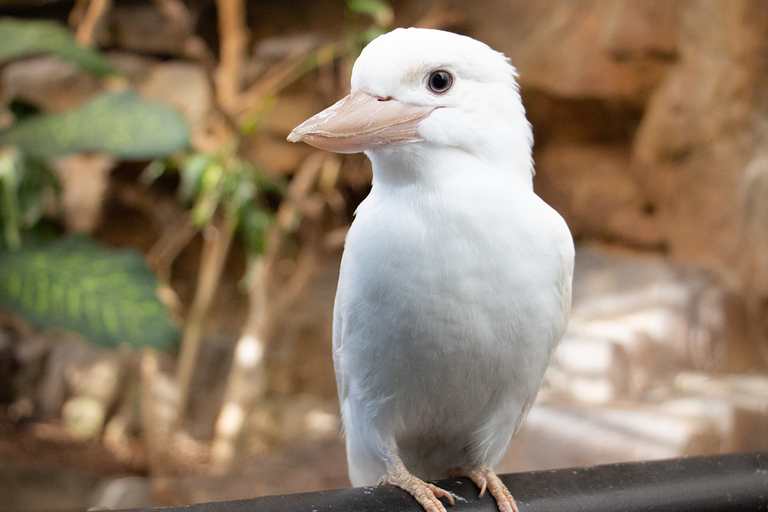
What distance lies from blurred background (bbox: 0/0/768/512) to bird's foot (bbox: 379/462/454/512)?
1.13m

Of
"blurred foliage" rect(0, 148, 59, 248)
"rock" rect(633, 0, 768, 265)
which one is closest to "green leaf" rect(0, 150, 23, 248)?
"blurred foliage" rect(0, 148, 59, 248)

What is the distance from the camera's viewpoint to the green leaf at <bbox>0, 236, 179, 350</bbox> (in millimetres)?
1893

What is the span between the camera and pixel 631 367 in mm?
3207

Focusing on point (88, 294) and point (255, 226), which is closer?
point (88, 294)

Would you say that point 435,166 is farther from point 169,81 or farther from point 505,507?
point 169,81

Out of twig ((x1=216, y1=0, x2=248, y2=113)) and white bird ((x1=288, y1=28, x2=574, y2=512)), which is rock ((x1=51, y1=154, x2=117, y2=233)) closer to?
twig ((x1=216, y1=0, x2=248, y2=113))

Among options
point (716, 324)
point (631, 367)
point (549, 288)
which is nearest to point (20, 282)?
point (549, 288)

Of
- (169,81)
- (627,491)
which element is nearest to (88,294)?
(627,491)

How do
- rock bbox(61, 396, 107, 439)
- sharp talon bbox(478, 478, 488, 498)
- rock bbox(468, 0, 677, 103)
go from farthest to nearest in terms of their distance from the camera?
rock bbox(61, 396, 107, 439) < rock bbox(468, 0, 677, 103) < sharp talon bbox(478, 478, 488, 498)

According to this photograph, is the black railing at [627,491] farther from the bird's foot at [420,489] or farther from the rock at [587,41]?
the rock at [587,41]

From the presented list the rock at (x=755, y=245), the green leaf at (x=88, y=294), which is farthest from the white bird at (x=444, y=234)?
the rock at (x=755, y=245)

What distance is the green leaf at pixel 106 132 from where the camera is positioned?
2111mm

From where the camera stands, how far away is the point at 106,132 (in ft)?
7.09

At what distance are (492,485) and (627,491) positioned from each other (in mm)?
202
